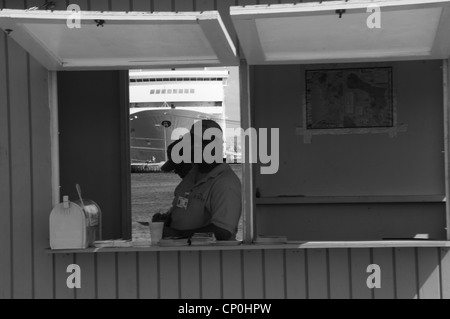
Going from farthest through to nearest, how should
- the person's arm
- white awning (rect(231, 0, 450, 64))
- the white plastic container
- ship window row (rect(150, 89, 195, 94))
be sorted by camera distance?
ship window row (rect(150, 89, 195, 94)), the person's arm, the white plastic container, white awning (rect(231, 0, 450, 64))

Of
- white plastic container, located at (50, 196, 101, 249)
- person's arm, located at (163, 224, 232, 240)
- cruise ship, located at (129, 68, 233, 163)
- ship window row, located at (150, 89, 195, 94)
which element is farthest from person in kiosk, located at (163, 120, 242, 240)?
ship window row, located at (150, 89, 195, 94)

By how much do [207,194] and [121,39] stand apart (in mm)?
1094

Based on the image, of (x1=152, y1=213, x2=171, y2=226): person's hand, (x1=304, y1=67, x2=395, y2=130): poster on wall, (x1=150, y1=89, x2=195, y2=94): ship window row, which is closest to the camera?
(x1=152, y1=213, x2=171, y2=226): person's hand

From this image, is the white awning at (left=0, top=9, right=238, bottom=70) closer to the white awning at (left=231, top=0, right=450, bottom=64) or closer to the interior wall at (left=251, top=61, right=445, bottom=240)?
the white awning at (left=231, top=0, right=450, bottom=64)

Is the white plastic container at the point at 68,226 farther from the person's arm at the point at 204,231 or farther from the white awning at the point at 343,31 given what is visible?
the white awning at the point at 343,31

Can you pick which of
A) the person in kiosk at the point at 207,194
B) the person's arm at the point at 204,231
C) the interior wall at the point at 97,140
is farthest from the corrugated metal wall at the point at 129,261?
the interior wall at the point at 97,140

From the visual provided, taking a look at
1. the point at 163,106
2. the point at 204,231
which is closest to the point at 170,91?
the point at 163,106

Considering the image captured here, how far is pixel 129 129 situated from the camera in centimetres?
601

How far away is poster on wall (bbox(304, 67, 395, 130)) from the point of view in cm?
557

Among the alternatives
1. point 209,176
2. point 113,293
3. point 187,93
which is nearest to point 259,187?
point 187,93

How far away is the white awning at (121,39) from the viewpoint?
360cm

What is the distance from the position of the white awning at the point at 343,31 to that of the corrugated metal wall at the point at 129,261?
520mm

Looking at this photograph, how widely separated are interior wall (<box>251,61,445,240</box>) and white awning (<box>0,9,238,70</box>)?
1.58 m
